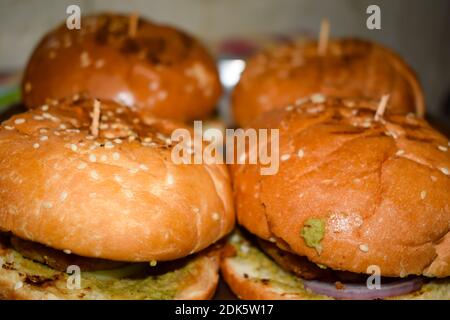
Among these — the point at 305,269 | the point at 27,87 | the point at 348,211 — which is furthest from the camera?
the point at 27,87

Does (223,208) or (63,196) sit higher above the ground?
(63,196)

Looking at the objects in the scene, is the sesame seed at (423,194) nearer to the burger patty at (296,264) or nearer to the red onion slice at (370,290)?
the red onion slice at (370,290)

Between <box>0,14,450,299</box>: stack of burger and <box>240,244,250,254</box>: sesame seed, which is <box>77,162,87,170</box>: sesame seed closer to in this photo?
<box>0,14,450,299</box>: stack of burger

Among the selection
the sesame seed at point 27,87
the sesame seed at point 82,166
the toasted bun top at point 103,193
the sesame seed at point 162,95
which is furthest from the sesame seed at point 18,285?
the sesame seed at point 27,87


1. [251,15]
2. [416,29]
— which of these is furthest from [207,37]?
[416,29]

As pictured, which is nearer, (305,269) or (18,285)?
(18,285)

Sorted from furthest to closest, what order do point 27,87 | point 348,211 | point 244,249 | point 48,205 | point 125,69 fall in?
point 27,87 < point 125,69 < point 244,249 < point 348,211 < point 48,205

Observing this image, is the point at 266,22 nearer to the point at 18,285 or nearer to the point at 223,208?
the point at 223,208

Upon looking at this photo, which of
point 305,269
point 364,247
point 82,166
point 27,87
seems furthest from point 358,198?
point 27,87
